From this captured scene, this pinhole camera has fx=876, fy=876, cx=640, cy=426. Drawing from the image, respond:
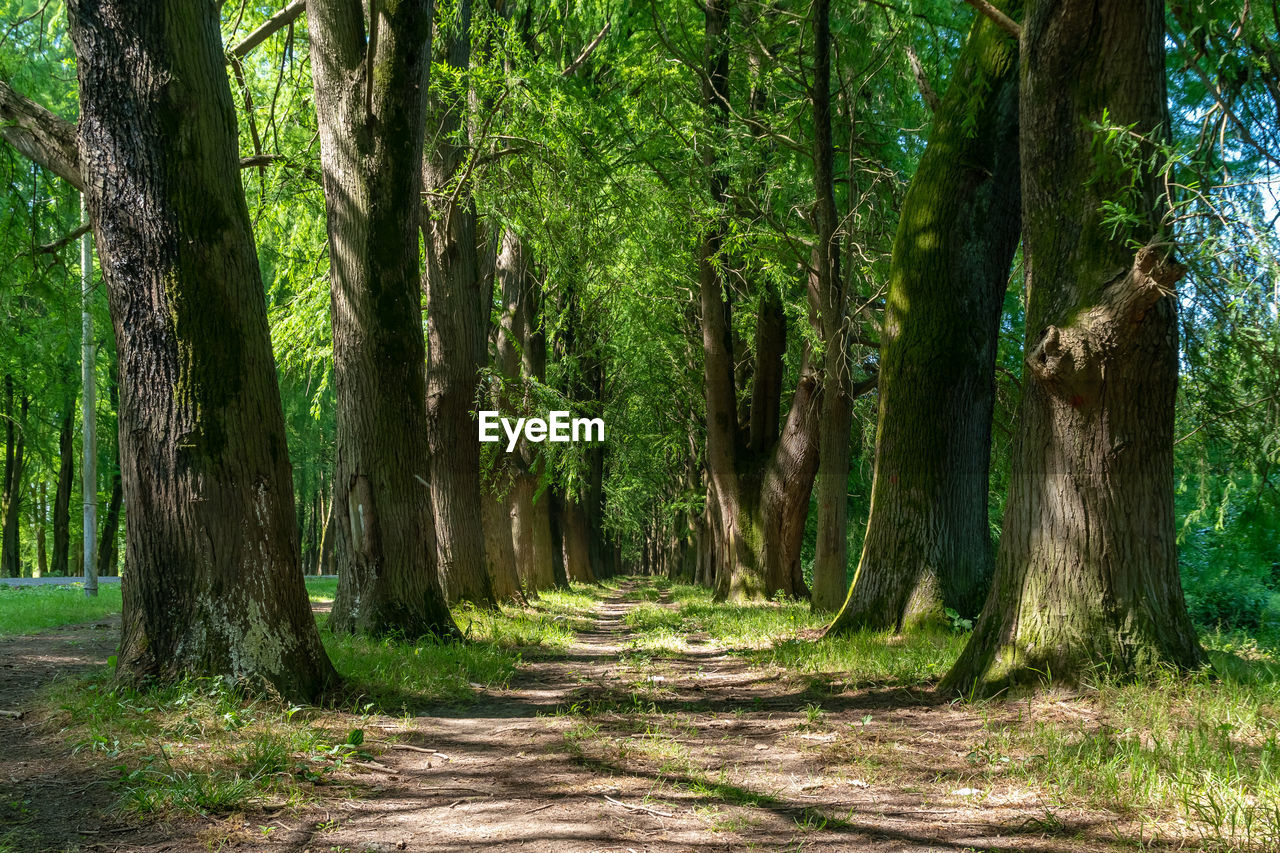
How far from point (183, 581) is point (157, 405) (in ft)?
3.52

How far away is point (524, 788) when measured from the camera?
172 inches

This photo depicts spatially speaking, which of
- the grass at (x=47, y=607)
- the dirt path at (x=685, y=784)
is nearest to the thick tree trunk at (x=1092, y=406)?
the dirt path at (x=685, y=784)

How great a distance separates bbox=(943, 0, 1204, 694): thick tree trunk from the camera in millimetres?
5180

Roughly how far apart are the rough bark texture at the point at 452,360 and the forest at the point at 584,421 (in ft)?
0.24

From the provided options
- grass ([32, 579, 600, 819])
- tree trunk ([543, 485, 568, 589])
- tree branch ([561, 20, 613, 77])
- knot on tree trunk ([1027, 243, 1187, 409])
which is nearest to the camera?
grass ([32, 579, 600, 819])

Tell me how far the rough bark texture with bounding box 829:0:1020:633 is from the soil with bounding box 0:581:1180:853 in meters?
2.03

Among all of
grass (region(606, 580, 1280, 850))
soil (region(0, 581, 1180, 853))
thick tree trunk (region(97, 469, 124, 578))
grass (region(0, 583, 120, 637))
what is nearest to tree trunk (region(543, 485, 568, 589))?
grass (region(0, 583, 120, 637))

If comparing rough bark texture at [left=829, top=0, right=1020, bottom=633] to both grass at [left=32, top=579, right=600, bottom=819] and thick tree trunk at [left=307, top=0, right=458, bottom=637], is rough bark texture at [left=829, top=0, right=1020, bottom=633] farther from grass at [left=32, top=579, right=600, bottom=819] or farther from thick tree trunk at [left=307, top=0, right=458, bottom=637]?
Answer: thick tree trunk at [left=307, top=0, right=458, bottom=637]

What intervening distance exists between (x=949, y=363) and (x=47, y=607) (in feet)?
42.7

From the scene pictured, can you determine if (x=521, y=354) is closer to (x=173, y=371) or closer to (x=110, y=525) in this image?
(x=173, y=371)

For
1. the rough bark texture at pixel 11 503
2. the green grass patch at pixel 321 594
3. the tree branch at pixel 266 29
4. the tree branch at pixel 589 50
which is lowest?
the green grass patch at pixel 321 594

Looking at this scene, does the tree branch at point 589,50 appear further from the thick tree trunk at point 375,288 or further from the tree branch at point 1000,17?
the tree branch at point 1000,17

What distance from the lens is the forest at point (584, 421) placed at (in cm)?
409

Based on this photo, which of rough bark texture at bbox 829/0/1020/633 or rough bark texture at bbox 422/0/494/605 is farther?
rough bark texture at bbox 422/0/494/605
